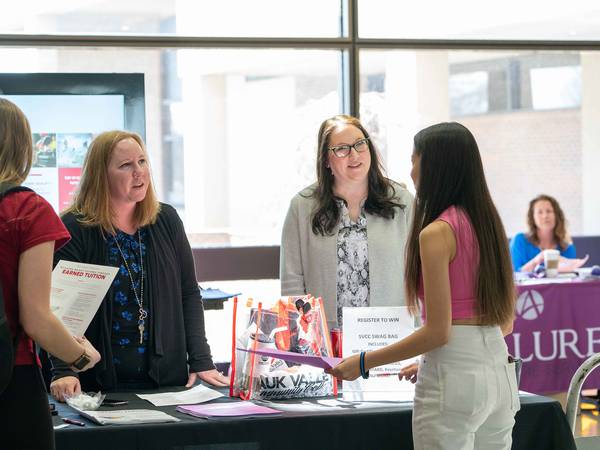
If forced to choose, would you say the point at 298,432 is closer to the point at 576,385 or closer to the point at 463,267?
the point at 463,267

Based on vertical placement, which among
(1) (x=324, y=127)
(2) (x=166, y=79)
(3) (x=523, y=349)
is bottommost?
(3) (x=523, y=349)

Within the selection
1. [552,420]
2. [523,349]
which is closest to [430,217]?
[552,420]

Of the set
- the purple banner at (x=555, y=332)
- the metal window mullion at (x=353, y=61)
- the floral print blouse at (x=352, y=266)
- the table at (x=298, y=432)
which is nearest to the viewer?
the table at (x=298, y=432)

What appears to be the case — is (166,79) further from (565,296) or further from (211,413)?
(211,413)

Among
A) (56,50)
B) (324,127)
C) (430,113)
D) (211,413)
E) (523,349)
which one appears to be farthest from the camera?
(430,113)

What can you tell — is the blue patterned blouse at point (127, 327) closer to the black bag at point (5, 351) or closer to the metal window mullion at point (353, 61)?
the black bag at point (5, 351)

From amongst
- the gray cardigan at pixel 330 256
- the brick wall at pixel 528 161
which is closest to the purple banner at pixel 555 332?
the brick wall at pixel 528 161

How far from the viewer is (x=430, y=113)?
5879mm

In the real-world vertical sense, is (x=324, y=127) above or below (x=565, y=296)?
above

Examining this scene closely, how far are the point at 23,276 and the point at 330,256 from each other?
1460 mm

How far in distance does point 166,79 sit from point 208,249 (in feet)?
3.19

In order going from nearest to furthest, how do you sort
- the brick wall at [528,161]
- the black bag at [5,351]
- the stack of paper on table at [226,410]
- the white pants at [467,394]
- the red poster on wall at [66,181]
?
the black bag at [5,351] → the white pants at [467,394] → the stack of paper on table at [226,410] → the red poster on wall at [66,181] → the brick wall at [528,161]

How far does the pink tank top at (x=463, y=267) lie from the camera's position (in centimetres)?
212

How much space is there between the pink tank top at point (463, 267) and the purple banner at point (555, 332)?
3.38 metres
